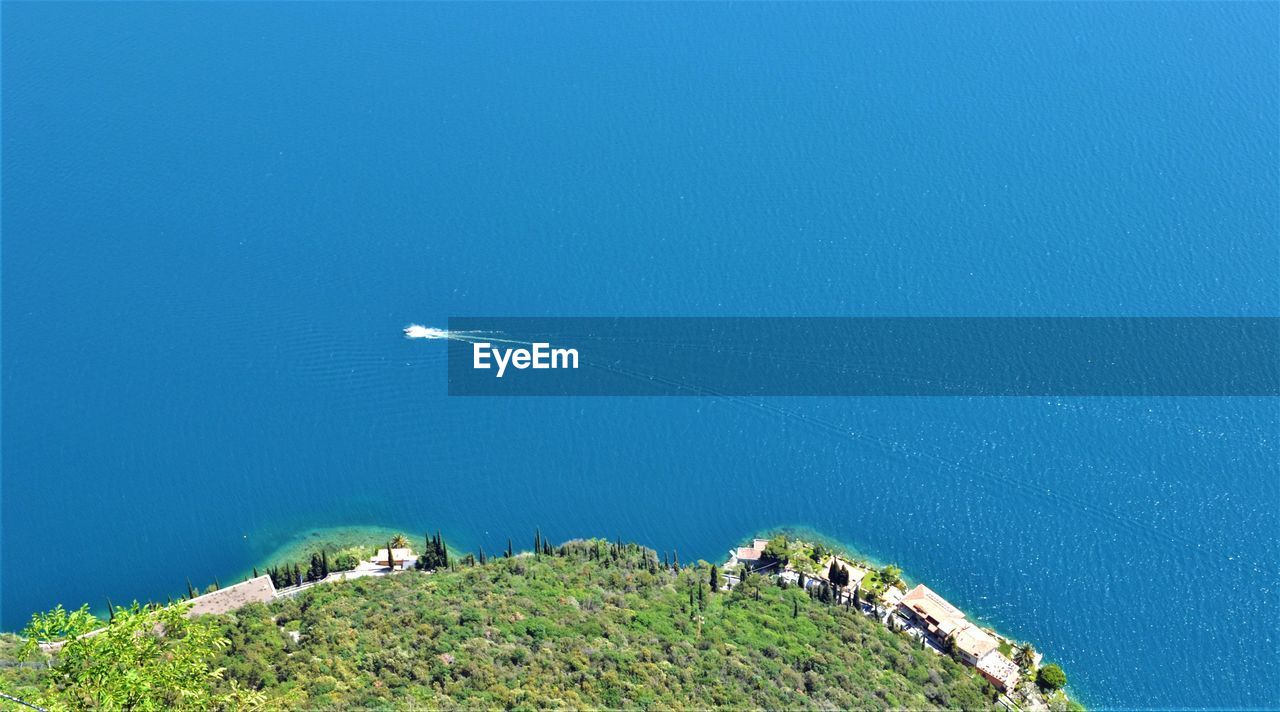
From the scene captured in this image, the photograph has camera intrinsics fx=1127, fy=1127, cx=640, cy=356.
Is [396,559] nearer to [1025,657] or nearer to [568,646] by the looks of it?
[568,646]

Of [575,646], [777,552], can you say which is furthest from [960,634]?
[575,646]

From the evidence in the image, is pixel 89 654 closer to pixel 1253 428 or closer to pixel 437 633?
pixel 437 633

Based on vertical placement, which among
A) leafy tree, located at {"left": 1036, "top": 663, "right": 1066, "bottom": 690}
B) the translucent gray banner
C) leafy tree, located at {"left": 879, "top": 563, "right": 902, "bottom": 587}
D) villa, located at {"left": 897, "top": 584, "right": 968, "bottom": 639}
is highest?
the translucent gray banner

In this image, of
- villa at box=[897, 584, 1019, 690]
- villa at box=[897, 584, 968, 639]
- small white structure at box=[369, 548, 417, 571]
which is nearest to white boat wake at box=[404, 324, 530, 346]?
small white structure at box=[369, 548, 417, 571]

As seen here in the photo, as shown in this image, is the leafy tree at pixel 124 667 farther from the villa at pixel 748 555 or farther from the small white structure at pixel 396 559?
the villa at pixel 748 555

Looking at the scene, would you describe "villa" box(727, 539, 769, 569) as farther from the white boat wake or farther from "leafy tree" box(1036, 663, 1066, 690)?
the white boat wake
